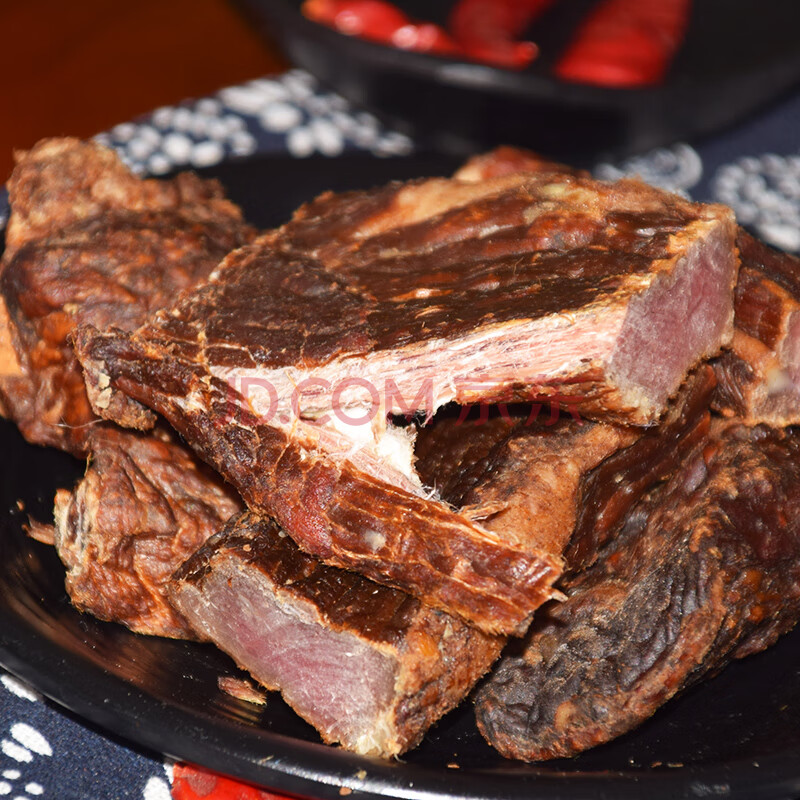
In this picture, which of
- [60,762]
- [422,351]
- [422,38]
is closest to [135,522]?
[60,762]

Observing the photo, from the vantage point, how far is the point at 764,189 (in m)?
6.35

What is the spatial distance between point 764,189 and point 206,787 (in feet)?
16.0

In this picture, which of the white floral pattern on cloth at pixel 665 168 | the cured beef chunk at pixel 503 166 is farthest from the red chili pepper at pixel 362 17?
the cured beef chunk at pixel 503 166

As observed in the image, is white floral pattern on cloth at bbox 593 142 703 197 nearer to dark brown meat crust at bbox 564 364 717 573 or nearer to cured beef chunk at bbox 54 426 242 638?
dark brown meat crust at bbox 564 364 717 573

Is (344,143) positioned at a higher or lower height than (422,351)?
lower

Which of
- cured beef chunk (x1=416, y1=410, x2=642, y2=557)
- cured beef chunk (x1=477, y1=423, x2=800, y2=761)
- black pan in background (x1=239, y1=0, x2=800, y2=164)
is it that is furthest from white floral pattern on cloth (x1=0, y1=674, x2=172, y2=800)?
black pan in background (x1=239, y1=0, x2=800, y2=164)

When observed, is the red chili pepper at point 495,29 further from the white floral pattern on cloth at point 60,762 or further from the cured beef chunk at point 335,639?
the white floral pattern on cloth at point 60,762

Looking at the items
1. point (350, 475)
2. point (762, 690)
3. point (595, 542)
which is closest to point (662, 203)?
point (595, 542)

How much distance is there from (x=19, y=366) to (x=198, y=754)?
5.28ft

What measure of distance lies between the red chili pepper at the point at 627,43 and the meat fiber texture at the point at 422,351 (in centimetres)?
396

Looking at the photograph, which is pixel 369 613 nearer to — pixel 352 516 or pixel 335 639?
pixel 335 639

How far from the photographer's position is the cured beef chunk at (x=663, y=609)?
9.44ft

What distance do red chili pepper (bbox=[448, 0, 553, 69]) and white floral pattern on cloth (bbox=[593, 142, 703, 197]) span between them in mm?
1041

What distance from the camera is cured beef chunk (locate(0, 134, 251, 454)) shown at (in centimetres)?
346
